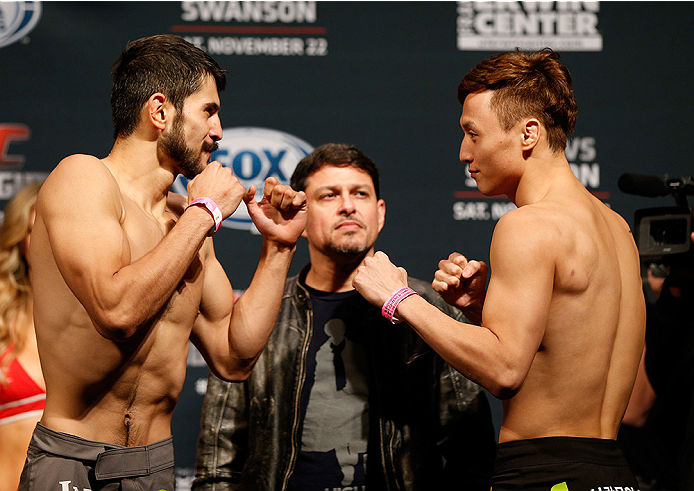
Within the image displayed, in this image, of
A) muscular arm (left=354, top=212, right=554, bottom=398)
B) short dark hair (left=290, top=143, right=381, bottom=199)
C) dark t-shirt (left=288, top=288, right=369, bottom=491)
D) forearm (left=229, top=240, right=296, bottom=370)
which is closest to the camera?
muscular arm (left=354, top=212, right=554, bottom=398)

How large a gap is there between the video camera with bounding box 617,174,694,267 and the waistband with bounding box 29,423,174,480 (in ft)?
5.12

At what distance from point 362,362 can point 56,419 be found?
0.94m

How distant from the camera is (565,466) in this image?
A: 1416 millimetres

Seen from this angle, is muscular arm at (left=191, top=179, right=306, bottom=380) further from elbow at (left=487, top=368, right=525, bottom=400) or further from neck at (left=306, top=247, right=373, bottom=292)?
elbow at (left=487, top=368, right=525, bottom=400)

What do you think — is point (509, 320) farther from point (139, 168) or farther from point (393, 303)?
point (139, 168)

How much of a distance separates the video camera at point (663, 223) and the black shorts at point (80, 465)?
157cm

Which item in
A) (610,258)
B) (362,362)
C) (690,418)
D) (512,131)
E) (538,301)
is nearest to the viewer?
(538,301)

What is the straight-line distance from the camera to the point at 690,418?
2293 mm

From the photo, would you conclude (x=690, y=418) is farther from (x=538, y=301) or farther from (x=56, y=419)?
(x=56, y=419)

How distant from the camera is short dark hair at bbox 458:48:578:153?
1607 millimetres

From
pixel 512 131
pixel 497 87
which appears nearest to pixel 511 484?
pixel 512 131

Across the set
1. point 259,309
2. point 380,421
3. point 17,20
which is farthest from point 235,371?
point 17,20

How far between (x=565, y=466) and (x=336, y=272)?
3.48 feet

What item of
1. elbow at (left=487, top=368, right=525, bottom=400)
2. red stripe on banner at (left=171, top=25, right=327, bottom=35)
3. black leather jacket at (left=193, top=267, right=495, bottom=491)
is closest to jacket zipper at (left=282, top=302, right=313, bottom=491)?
black leather jacket at (left=193, top=267, right=495, bottom=491)
